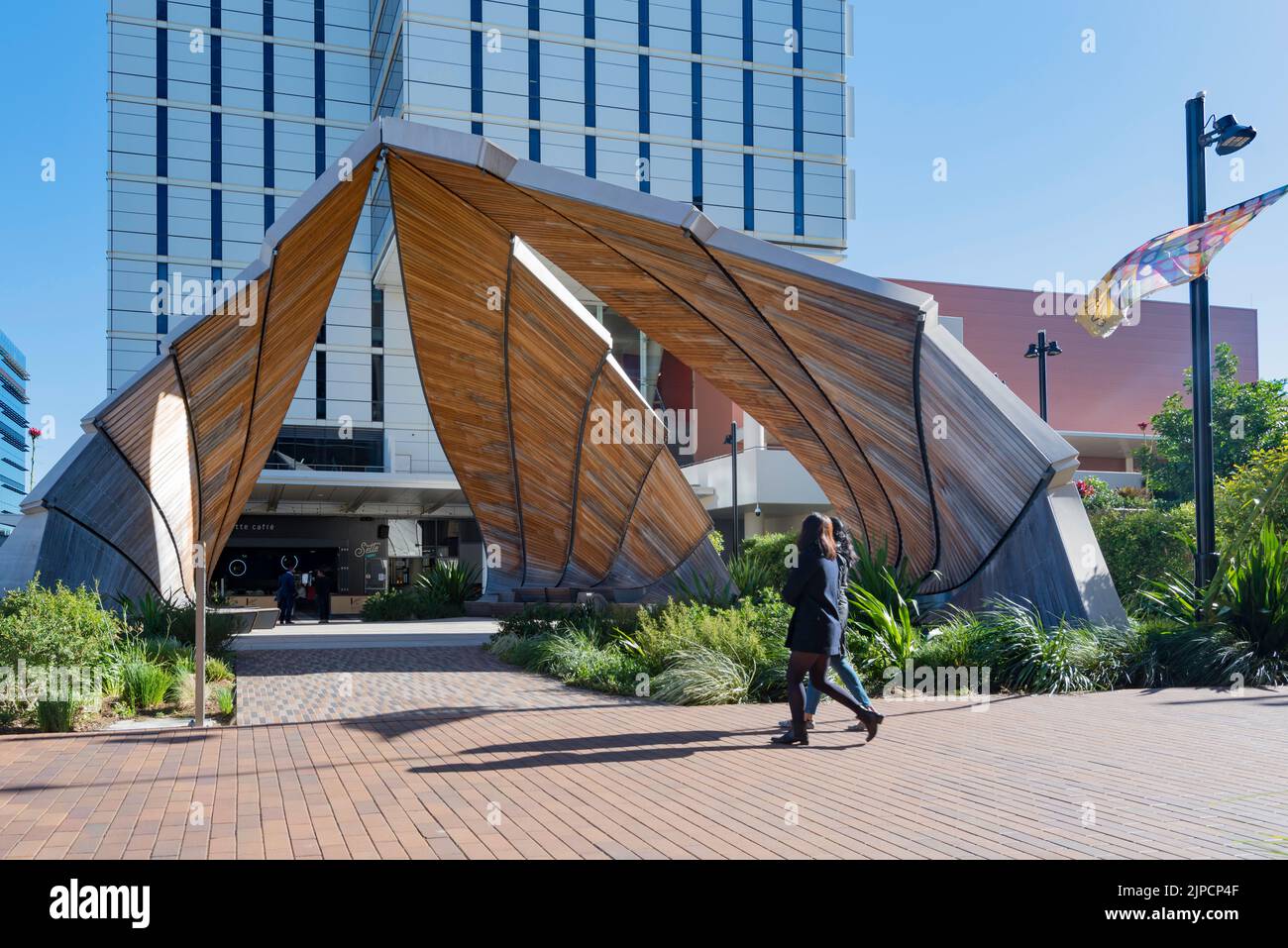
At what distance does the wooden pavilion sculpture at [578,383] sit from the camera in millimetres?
12781

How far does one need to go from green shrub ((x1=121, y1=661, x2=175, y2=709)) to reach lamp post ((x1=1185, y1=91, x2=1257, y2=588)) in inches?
443

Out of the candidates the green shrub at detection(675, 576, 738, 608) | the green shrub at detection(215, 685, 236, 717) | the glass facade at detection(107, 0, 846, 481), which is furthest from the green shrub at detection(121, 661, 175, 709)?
the glass facade at detection(107, 0, 846, 481)

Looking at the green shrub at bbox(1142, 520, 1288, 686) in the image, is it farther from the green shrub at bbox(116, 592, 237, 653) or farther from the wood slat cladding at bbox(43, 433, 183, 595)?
the wood slat cladding at bbox(43, 433, 183, 595)

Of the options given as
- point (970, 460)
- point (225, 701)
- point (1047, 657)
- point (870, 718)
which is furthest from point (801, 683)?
point (970, 460)

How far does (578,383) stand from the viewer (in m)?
19.0

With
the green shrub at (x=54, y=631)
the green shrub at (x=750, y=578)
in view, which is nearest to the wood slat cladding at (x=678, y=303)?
the green shrub at (x=750, y=578)

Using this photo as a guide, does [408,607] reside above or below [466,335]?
below

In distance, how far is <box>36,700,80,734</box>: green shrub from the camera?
28.3 ft

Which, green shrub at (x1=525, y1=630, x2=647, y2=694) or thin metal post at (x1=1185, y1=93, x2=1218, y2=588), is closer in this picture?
green shrub at (x1=525, y1=630, x2=647, y2=694)

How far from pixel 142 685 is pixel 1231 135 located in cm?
1341

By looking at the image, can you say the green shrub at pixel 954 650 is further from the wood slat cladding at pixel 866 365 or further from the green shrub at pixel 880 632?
the wood slat cladding at pixel 866 365

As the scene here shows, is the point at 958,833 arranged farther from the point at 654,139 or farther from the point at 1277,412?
the point at 654,139

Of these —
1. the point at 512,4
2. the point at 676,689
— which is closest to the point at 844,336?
the point at 676,689

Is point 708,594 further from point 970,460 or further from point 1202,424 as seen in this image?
point 1202,424
